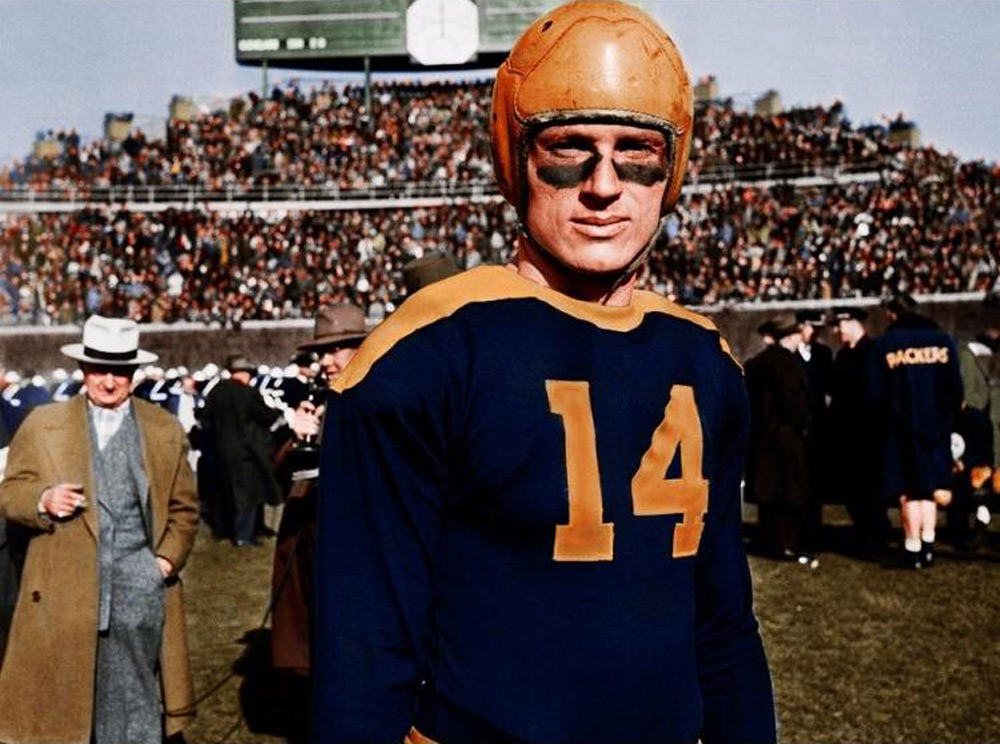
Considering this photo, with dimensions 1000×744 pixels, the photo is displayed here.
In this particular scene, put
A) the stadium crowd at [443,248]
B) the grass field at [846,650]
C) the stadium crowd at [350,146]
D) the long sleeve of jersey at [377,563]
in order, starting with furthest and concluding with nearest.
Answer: the stadium crowd at [350,146], the stadium crowd at [443,248], the grass field at [846,650], the long sleeve of jersey at [377,563]

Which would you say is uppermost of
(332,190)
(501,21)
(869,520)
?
(501,21)

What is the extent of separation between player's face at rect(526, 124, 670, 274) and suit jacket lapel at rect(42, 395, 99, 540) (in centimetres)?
299

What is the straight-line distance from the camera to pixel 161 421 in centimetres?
454

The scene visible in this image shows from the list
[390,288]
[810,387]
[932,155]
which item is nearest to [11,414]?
[810,387]

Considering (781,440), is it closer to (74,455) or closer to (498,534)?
(74,455)

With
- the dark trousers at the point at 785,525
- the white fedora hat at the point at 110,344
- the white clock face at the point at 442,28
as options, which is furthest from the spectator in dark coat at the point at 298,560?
the white clock face at the point at 442,28

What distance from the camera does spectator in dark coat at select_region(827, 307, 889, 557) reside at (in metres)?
8.73

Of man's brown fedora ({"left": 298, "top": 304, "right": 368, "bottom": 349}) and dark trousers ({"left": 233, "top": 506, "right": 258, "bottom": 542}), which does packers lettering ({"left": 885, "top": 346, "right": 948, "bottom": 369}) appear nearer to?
man's brown fedora ({"left": 298, "top": 304, "right": 368, "bottom": 349})

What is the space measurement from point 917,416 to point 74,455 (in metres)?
6.25

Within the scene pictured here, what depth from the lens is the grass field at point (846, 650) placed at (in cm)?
531

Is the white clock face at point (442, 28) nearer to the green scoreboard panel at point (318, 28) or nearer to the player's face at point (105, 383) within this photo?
the green scoreboard panel at point (318, 28)

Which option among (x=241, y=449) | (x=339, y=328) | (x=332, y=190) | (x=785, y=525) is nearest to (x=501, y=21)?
(x=332, y=190)

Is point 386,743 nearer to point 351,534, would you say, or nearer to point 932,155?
point 351,534

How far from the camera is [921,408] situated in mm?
8352
